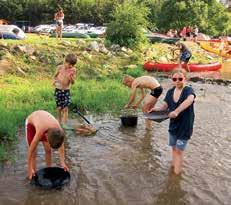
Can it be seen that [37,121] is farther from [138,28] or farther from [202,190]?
[138,28]

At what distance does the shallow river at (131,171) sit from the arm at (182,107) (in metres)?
1.19

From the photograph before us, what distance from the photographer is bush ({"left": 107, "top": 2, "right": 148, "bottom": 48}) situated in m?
25.5

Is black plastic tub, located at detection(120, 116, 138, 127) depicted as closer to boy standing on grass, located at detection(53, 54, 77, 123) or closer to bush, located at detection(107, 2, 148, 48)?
boy standing on grass, located at detection(53, 54, 77, 123)

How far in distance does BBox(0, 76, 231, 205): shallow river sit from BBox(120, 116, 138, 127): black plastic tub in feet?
0.44

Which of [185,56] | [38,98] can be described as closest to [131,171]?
[38,98]

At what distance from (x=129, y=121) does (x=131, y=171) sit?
2979 millimetres

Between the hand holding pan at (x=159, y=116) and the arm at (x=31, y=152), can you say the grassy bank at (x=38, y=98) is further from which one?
the hand holding pan at (x=159, y=116)

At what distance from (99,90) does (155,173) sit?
680cm

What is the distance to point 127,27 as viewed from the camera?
25391 mm

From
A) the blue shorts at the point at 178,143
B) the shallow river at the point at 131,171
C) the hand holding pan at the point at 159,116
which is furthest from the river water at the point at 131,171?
the hand holding pan at the point at 159,116

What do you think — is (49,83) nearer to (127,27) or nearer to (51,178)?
(51,178)

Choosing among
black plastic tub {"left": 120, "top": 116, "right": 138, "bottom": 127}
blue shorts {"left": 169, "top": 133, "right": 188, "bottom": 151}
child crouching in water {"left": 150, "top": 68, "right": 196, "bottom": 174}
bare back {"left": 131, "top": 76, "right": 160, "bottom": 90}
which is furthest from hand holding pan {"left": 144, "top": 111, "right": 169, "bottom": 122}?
bare back {"left": 131, "top": 76, "right": 160, "bottom": 90}

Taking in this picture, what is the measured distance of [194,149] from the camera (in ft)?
31.3

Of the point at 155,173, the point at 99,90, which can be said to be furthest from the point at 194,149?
the point at 99,90
